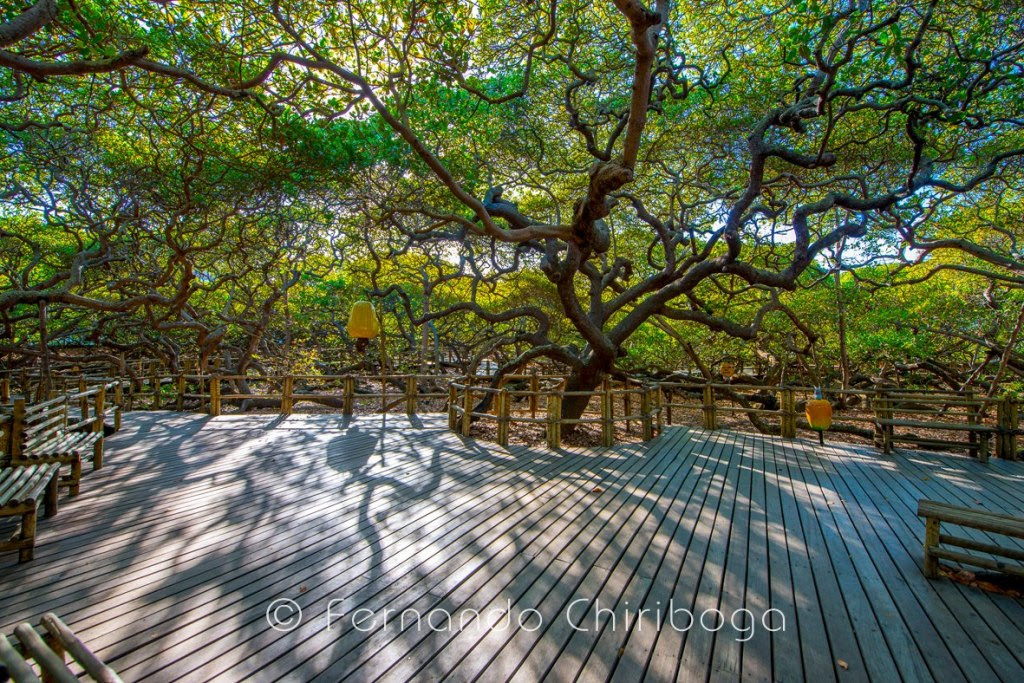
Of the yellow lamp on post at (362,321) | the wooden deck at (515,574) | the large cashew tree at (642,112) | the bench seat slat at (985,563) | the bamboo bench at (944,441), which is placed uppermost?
the large cashew tree at (642,112)

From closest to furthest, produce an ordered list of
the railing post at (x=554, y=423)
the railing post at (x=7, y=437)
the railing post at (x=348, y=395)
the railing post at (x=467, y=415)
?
the railing post at (x=7, y=437)
the railing post at (x=554, y=423)
the railing post at (x=467, y=415)
the railing post at (x=348, y=395)

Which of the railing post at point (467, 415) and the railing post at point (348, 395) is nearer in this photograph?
the railing post at point (467, 415)

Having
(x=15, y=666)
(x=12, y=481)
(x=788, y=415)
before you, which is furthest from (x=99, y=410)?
(x=788, y=415)

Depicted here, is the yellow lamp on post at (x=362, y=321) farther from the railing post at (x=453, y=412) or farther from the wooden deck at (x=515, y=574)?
the railing post at (x=453, y=412)

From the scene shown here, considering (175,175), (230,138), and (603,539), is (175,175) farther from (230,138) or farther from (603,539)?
(603,539)

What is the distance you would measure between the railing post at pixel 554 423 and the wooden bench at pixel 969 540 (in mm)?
3942

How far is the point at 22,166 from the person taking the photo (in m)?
8.56

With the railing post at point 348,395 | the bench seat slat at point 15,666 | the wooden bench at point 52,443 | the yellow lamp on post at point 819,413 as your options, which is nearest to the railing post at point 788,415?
the yellow lamp on post at point 819,413

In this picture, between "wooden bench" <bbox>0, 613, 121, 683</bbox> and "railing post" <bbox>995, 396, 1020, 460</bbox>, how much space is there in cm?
835

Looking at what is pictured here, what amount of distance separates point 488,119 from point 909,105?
6608 millimetres

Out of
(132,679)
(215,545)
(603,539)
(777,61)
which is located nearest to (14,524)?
(215,545)

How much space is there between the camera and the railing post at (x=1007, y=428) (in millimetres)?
5535

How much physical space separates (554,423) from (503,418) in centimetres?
74

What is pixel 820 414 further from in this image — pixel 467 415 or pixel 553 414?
pixel 467 415
